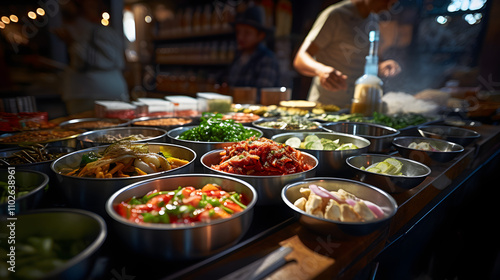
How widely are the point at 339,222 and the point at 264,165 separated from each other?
1.46ft

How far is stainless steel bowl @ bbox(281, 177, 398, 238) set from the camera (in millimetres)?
829

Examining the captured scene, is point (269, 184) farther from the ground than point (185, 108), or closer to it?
closer to it

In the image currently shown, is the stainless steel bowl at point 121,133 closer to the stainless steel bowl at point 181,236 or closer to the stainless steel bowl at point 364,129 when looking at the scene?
the stainless steel bowl at point 181,236

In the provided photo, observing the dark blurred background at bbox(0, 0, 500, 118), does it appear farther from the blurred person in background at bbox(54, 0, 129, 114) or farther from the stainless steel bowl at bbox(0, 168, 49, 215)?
the stainless steel bowl at bbox(0, 168, 49, 215)

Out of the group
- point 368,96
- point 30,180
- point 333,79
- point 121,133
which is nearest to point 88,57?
point 121,133

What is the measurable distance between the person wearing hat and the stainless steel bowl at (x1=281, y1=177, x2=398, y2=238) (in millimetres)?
4219

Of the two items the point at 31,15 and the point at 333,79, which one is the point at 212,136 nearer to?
the point at 333,79

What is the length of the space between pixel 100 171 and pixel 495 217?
11.3 ft

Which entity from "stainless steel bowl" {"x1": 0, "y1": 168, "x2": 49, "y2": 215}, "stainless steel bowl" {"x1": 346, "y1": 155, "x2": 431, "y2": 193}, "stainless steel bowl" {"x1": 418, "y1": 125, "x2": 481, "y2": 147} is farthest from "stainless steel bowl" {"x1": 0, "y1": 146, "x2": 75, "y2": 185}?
"stainless steel bowl" {"x1": 418, "y1": 125, "x2": 481, "y2": 147}

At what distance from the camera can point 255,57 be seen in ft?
17.0

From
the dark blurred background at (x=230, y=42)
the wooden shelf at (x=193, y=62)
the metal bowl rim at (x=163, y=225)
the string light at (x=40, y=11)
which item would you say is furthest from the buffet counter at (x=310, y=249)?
the string light at (x=40, y=11)

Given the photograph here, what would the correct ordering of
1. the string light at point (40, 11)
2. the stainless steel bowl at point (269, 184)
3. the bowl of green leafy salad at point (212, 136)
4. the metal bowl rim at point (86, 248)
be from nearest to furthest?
the metal bowl rim at point (86, 248) → the stainless steel bowl at point (269, 184) → the bowl of green leafy salad at point (212, 136) → the string light at point (40, 11)

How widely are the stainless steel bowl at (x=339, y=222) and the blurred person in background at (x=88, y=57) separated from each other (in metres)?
4.33

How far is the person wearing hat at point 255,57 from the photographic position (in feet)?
16.6
